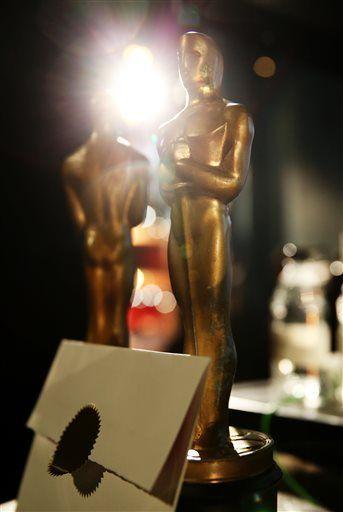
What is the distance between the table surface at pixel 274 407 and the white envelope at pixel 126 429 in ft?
2.31

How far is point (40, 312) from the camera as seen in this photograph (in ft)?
4.97

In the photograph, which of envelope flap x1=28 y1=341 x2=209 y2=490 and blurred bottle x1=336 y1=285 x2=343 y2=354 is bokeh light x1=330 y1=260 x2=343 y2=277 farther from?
envelope flap x1=28 y1=341 x2=209 y2=490

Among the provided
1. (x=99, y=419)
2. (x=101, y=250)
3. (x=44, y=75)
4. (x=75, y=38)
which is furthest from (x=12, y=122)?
(x=99, y=419)

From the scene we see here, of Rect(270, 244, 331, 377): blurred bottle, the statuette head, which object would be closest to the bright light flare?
the statuette head

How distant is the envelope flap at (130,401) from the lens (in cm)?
52

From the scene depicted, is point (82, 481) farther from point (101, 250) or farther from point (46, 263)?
point (46, 263)

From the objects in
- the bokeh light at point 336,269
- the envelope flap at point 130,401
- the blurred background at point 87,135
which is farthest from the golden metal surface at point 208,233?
the bokeh light at point 336,269

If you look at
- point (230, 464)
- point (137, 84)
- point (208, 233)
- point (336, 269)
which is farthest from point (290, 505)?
point (336, 269)

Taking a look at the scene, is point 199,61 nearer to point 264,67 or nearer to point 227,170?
point 227,170

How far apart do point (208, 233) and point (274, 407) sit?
0.80 metres

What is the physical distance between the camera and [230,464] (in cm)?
60

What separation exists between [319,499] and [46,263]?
2.96 ft

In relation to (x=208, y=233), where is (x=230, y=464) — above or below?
below

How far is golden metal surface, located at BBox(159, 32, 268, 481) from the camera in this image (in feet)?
2.18
